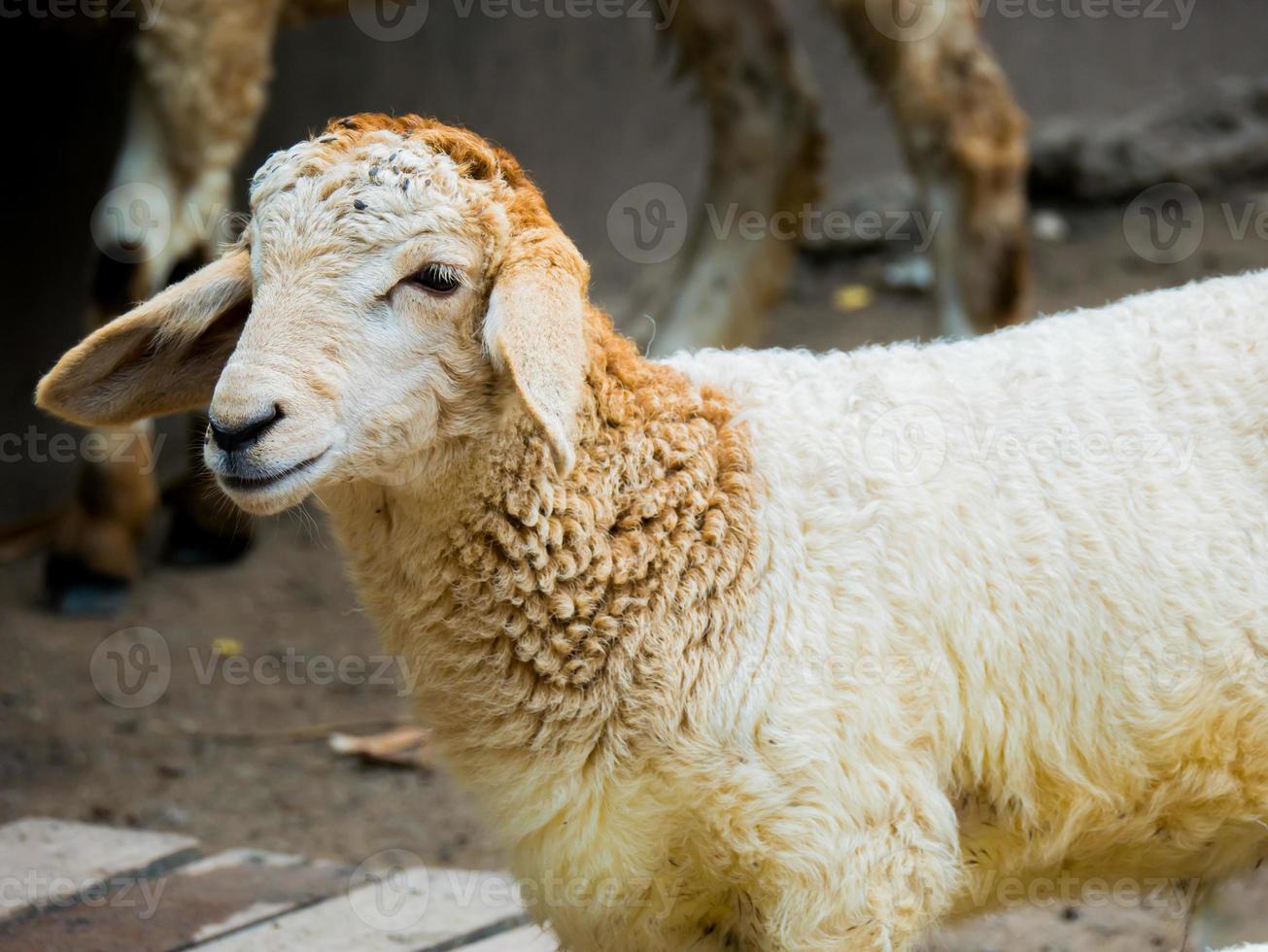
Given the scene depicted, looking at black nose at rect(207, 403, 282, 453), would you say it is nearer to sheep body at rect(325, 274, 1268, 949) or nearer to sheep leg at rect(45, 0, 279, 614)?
sheep body at rect(325, 274, 1268, 949)

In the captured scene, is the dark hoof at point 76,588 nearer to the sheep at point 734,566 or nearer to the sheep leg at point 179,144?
the sheep leg at point 179,144

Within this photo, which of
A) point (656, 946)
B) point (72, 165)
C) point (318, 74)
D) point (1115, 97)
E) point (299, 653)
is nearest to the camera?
point (656, 946)

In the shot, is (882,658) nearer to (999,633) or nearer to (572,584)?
(999,633)

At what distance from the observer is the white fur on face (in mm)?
2615

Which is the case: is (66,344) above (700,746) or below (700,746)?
above

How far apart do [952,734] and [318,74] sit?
584 centimetres

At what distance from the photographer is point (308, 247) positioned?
2729mm

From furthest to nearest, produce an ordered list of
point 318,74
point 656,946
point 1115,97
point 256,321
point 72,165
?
point 1115,97 < point 318,74 < point 72,165 < point 656,946 < point 256,321

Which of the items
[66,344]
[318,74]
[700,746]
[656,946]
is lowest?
[656,946]

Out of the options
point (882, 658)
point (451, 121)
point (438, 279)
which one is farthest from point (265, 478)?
point (451, 121)

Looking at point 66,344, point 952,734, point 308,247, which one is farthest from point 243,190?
point 952,734

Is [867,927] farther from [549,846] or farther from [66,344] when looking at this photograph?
[66,344]

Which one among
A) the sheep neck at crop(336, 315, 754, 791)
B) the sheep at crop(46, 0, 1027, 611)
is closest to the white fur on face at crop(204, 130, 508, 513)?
the sheep neck at crop(336, 315, 754, 791)

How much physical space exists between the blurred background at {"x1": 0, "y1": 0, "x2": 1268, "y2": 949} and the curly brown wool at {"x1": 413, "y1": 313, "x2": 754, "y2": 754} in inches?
39.3
